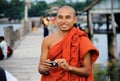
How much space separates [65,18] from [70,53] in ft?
1.08

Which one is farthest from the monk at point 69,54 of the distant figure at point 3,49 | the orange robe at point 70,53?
the distant figure at point 3,49

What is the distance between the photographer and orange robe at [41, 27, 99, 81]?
414cm

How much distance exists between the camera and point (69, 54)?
4137mm

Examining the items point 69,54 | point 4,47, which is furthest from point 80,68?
point 4,47

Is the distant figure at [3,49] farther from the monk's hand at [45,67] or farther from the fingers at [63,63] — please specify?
the fingers at [63,63]

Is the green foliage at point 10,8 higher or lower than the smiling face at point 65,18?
lower

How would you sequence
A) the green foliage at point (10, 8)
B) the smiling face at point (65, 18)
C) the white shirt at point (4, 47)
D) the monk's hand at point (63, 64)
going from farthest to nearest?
the green foliage at point (10, 8) → the white shirt at point (4, 47) → the smiling face at point (65, 18) → the monk's hand at point (63, 64)

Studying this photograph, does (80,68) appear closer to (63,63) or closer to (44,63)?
(63,63)

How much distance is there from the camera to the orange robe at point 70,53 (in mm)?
4141

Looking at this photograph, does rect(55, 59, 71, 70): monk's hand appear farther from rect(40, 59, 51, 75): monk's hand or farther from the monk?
rect(40, 59, 51, 75): monk's hand

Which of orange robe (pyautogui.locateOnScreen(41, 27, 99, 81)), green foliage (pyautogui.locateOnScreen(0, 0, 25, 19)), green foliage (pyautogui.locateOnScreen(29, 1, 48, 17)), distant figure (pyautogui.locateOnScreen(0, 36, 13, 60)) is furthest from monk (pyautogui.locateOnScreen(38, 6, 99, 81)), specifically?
green foliage (pyautogui.locateOnScreen(29, 1, 48, 17))

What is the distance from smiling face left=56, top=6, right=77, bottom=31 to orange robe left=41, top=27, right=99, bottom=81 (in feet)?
0.33

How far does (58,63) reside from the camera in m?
3.98

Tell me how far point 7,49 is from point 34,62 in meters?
1.29
